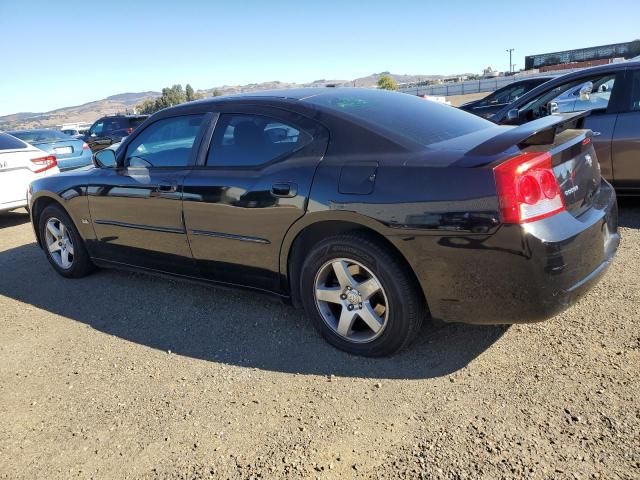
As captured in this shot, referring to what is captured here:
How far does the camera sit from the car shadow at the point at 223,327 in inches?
117

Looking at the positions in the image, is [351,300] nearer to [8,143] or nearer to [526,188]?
[526,188]

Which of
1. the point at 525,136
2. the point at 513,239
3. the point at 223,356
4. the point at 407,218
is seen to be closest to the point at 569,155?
the point at 525,136

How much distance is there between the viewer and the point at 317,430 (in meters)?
2.46

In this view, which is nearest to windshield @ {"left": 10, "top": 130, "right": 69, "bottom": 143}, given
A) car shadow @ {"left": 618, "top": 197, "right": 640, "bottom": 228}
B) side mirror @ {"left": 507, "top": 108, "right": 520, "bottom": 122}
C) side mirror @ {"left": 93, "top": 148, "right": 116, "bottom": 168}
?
side mirror @ {"left": 93, "top": 148, "right": 116, "bottom": 168}

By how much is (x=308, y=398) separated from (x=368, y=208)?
3.46 feet

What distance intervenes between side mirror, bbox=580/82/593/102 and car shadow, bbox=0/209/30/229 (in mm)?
7961

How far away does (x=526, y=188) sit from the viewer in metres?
2.45

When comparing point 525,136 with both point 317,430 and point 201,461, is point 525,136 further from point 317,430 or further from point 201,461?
point 201,461

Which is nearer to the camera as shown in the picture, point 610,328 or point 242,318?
point 610,328

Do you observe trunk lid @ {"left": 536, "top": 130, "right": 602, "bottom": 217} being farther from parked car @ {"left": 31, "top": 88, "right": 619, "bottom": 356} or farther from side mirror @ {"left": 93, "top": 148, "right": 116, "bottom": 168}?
side mirror @ {"left": 93, "top": 148, "right": 116, "bottom": 168}

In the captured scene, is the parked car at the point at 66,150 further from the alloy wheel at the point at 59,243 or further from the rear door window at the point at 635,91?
the rear door window at the point at 635,91

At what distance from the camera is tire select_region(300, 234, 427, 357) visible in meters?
2.79

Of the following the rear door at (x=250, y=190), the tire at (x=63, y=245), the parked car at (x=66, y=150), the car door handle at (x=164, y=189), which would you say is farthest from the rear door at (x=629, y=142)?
the parked car at (x=66, y=150)

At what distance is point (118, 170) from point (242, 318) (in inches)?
64.4
